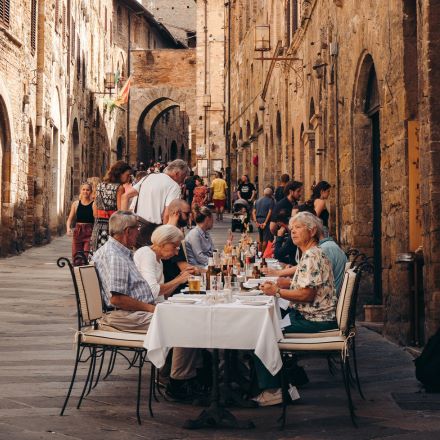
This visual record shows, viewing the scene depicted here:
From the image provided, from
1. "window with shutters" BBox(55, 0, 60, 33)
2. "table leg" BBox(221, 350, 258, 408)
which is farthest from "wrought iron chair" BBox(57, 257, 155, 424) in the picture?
"window with shutters" BBox(55, 0, 60, 33)

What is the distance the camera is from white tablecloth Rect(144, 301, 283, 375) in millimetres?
5441

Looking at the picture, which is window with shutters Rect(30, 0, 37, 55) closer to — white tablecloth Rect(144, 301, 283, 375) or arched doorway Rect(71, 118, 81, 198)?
arched doorway Rect(71, 118, 81, 198)

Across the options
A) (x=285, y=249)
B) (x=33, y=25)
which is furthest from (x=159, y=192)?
(x=33, y=25)

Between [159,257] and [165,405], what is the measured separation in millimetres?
1039

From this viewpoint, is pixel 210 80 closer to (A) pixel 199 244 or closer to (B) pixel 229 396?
(A) pixel 199 244

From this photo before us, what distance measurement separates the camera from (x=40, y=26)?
2164 cm

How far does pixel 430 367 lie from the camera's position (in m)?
6.52

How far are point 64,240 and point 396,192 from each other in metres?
15.8

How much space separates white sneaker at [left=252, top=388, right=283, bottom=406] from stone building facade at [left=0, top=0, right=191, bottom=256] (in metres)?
12.7

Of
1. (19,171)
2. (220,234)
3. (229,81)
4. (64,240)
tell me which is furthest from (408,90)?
(229,81)

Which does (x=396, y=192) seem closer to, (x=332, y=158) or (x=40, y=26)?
(x=332, y=158)

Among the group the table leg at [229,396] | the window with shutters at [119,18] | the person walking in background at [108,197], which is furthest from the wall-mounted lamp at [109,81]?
the table leg at [229,396]

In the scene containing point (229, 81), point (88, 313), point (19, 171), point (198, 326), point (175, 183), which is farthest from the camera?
point (229, 81)

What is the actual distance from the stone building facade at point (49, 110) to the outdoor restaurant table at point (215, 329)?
42.5 feet
